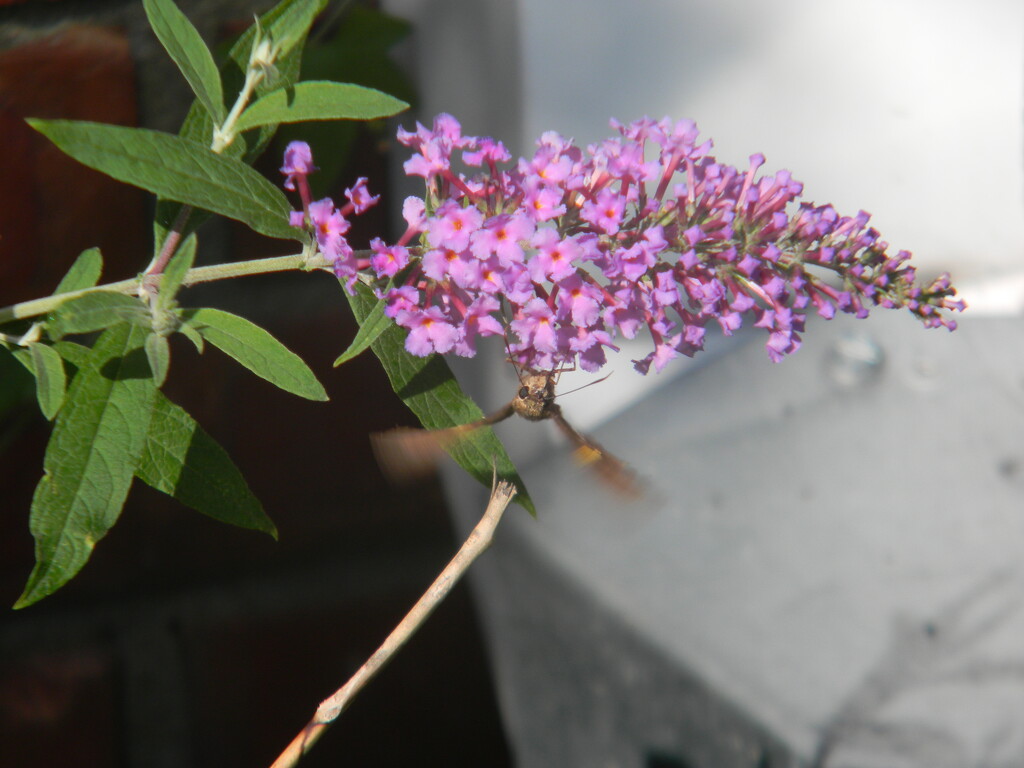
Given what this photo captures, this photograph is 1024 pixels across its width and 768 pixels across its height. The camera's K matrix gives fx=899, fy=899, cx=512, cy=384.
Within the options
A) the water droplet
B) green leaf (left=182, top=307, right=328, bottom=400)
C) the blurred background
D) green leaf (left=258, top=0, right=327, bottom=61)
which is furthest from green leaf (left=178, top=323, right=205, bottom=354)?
the water droplet

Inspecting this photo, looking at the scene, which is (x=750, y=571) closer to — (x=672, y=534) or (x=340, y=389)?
(x=672, y=534)

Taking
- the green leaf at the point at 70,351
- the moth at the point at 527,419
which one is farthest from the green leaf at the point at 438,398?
the green leaf at the point at 70,351

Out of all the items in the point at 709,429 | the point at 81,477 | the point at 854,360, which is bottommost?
the point at 81,477

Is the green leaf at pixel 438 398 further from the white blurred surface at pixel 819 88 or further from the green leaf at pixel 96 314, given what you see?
the white blurred surface at pixel 819 88

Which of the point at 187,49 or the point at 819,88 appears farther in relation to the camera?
the point at 819,88

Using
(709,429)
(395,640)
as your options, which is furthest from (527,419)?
(709,429)

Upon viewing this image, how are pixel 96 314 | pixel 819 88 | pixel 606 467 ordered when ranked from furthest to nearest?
pixel 819 88 < pixel 606 467 < pixel 96 314

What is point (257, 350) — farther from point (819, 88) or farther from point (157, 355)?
point (819, 88)
